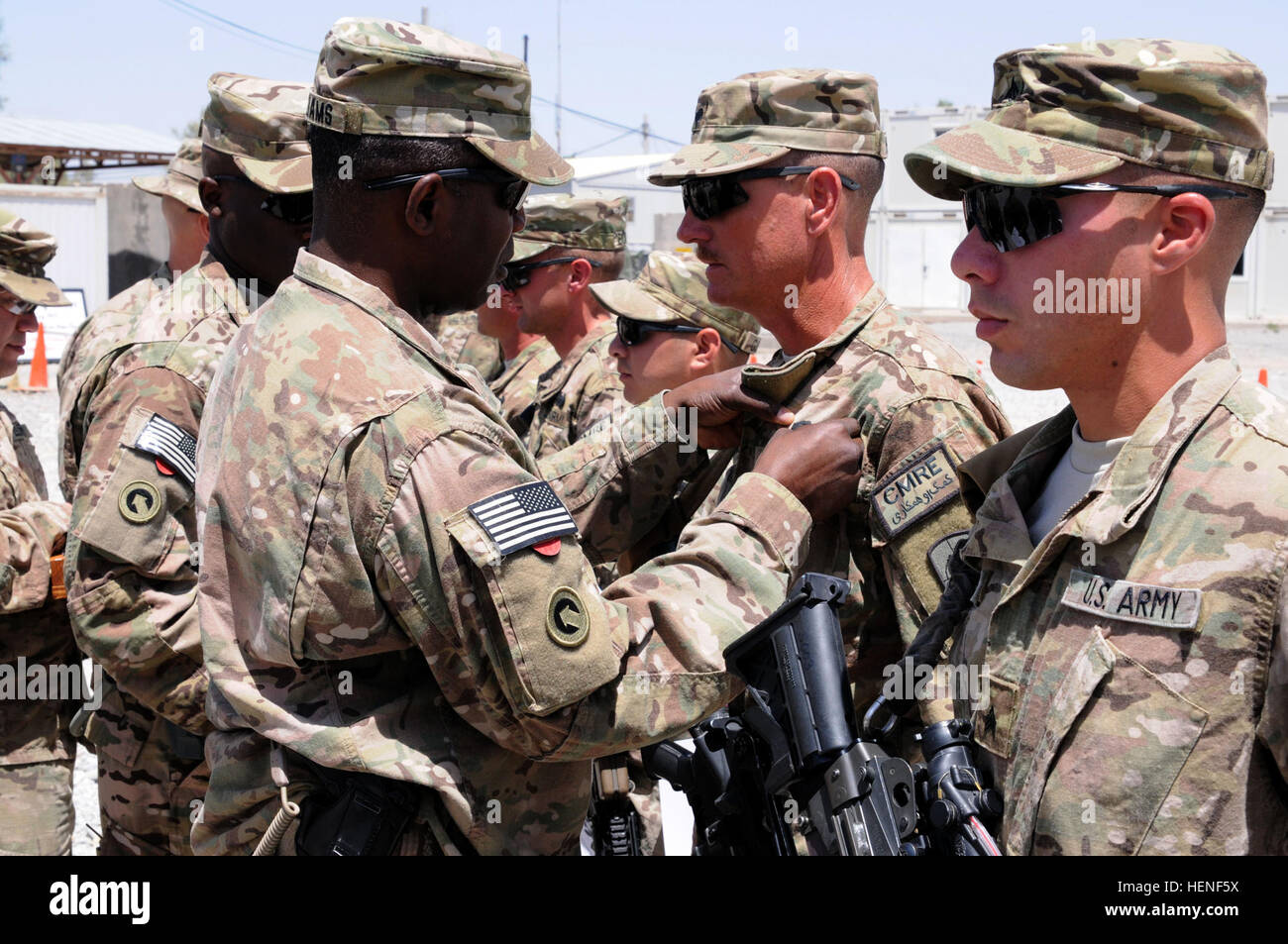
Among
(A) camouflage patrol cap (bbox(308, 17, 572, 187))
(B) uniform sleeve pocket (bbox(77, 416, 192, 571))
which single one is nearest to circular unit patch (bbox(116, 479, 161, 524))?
(B) uniform sleeve pocket (bbox(77, 416, 192, 571))

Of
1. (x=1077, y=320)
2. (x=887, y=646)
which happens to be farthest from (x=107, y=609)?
(x=1077, y=320)

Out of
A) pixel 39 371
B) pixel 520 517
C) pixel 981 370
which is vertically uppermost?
pixel 520 517

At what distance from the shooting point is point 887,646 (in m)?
3.19

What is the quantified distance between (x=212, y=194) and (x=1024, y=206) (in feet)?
9.08

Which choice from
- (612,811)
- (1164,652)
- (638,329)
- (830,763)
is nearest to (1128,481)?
(1164,652)

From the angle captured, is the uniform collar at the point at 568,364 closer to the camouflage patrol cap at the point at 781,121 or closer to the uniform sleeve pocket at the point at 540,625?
the camouflage patrol cap at the point at 781,121

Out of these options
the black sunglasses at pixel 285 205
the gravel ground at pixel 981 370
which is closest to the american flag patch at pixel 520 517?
the black sunglasses at pixel 285 205

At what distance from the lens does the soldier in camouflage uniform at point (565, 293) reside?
6.56 metres

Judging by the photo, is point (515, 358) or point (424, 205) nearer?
point (424, 205)

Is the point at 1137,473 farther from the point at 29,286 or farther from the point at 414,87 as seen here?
the point at 29,286

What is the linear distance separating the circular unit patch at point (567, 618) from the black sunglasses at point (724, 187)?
151 centimetres

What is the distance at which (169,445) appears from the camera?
11.7 feet

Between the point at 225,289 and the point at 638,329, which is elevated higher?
the point at 225,289

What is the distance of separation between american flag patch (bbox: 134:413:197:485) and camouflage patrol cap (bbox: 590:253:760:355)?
232 cm
